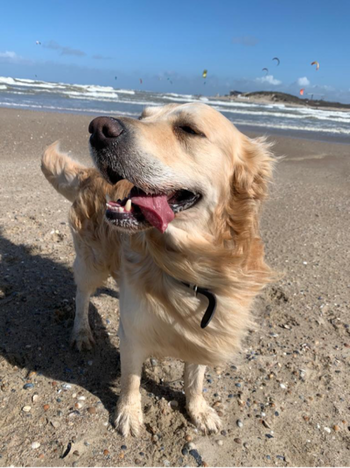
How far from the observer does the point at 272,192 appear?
7891 mm

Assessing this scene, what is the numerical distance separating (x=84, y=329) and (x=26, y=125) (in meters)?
11.1

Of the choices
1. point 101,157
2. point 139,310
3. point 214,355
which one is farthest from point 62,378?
point 101,157

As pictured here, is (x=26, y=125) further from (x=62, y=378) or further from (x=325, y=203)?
(x=62, y=378)

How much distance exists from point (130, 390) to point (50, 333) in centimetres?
107

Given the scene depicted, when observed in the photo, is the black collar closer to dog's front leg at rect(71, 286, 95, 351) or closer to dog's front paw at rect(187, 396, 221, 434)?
dog's front paw at rect(187, 396, 221, 434)

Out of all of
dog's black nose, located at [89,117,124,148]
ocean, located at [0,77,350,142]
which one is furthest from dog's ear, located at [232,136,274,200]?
ocean, located at [0,77,350,142]

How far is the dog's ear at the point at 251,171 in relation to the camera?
7.49ft

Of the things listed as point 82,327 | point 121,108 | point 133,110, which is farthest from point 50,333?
point 121,108

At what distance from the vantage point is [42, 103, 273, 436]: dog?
1.93m

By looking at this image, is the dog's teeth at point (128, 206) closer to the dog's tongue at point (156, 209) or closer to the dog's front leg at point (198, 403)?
the dog's tongue at point (156, 209)

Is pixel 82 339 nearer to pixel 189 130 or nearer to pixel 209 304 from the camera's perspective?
pixel 209 304

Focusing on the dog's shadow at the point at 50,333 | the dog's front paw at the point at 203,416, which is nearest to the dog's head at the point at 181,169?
the dog's front paw at the point at 203,416

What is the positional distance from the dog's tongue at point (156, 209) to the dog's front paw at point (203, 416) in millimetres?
1345

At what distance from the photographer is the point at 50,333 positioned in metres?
3.19
